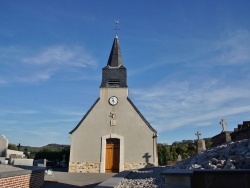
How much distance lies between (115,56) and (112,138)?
686 centimetres

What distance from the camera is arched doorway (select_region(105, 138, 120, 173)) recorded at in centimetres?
1641

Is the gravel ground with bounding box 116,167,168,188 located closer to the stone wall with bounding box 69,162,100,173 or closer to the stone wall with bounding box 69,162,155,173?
the stone wall with bounding box 69,162,155,173

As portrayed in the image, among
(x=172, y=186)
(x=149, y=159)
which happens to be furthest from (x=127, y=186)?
(x=149, y=159)

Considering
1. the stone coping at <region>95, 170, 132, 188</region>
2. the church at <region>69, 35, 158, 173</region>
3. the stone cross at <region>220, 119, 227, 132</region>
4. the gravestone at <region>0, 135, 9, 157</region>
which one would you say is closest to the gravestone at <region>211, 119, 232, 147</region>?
the stone cross at <region>220, 119, 227, 132</region>

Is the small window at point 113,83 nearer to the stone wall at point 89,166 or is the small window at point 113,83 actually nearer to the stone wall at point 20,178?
the stone wall at point 89,166

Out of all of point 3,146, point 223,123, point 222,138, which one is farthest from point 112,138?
point 3,146

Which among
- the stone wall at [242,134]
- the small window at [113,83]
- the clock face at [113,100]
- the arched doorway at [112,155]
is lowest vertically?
the arched doorway at [112,155]

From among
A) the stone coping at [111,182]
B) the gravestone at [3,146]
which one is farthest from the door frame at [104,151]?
the stone coping at [111,182]

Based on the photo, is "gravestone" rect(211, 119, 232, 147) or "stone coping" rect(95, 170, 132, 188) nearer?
"stone coping" rect(95, 170, 132, 188)

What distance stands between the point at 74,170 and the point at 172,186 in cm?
1346

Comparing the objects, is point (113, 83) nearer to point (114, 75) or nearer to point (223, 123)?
point (114, 75)

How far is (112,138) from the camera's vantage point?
16.8 metres

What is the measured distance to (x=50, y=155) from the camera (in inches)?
1038

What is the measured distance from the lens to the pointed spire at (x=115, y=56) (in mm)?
19506
